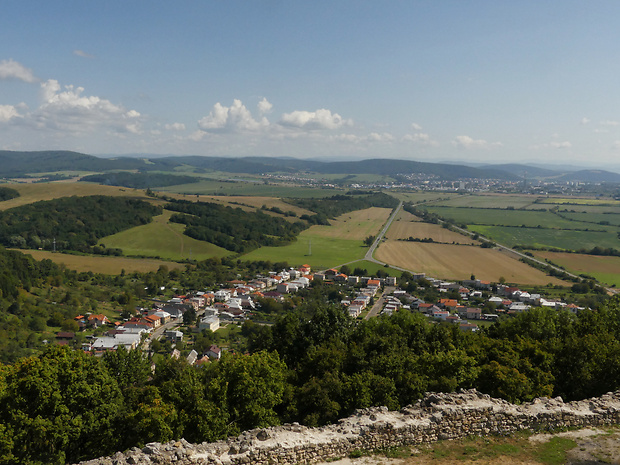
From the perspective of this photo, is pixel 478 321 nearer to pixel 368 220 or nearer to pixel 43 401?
pixel 43 401

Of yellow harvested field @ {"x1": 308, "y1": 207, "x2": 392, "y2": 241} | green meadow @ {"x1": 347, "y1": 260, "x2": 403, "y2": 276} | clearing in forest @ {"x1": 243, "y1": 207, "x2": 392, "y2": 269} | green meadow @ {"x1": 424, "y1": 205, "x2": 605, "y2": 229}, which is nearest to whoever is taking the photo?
green meadow @ {"x1": 347, "y1": 260, "x2": 403, "y2": 276}

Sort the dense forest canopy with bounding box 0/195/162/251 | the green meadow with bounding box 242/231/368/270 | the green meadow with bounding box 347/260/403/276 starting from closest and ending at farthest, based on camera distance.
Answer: the green meadow with bounding box 347/260/403/276
the green meadow with bounding box 242/231/368/270
the dense forest canopy with bounding box 0/195/162/251

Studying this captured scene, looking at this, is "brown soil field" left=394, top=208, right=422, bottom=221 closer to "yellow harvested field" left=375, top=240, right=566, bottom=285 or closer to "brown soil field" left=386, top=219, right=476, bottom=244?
"brown soil field" left=386, top=219, right=476, bottom=244

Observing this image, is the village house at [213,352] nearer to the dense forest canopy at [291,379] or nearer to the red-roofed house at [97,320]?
the red-roofed house at [97,320]

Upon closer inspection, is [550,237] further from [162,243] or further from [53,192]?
[53,192]

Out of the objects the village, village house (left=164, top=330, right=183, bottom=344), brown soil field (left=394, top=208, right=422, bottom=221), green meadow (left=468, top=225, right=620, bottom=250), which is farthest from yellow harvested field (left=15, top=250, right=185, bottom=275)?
brown soil field (left=394, top=208, right=422, bottom=221)

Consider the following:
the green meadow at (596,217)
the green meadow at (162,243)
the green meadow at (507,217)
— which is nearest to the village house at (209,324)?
the green meadow at (162,243)

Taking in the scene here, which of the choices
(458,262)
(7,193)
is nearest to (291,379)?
(458,262)
